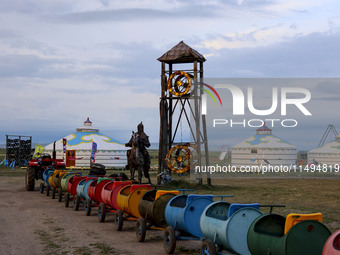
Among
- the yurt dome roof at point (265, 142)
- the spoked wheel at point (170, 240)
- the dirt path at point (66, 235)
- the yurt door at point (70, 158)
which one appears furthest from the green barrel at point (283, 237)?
the yurt dome roof at point (265, 142)

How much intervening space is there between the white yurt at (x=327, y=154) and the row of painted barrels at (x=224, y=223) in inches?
1838

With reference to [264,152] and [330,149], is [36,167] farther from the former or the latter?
[330,149]

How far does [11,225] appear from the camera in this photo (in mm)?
14664

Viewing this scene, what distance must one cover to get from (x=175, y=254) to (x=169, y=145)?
66.5ft

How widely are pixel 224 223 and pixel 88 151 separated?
45.8 m

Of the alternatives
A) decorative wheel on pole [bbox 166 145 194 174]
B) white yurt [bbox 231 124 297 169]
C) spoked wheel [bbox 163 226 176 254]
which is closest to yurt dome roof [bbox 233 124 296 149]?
white yurt [bbox 231 124 297 169]

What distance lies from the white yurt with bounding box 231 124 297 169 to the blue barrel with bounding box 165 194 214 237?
44166 millimetres

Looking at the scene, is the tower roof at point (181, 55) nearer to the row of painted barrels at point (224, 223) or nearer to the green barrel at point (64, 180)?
the green barrel at point (64, 180)

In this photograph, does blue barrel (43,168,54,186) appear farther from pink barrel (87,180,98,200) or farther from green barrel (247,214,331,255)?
green barrel (247,214,331,255)

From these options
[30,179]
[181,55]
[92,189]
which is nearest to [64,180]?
[92,189]

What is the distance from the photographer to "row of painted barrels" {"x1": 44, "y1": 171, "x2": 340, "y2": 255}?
7289 millimetres

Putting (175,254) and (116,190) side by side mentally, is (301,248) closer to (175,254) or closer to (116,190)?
(175,254)

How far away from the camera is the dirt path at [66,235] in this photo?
1109 cm

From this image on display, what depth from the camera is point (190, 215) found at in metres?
10.4
